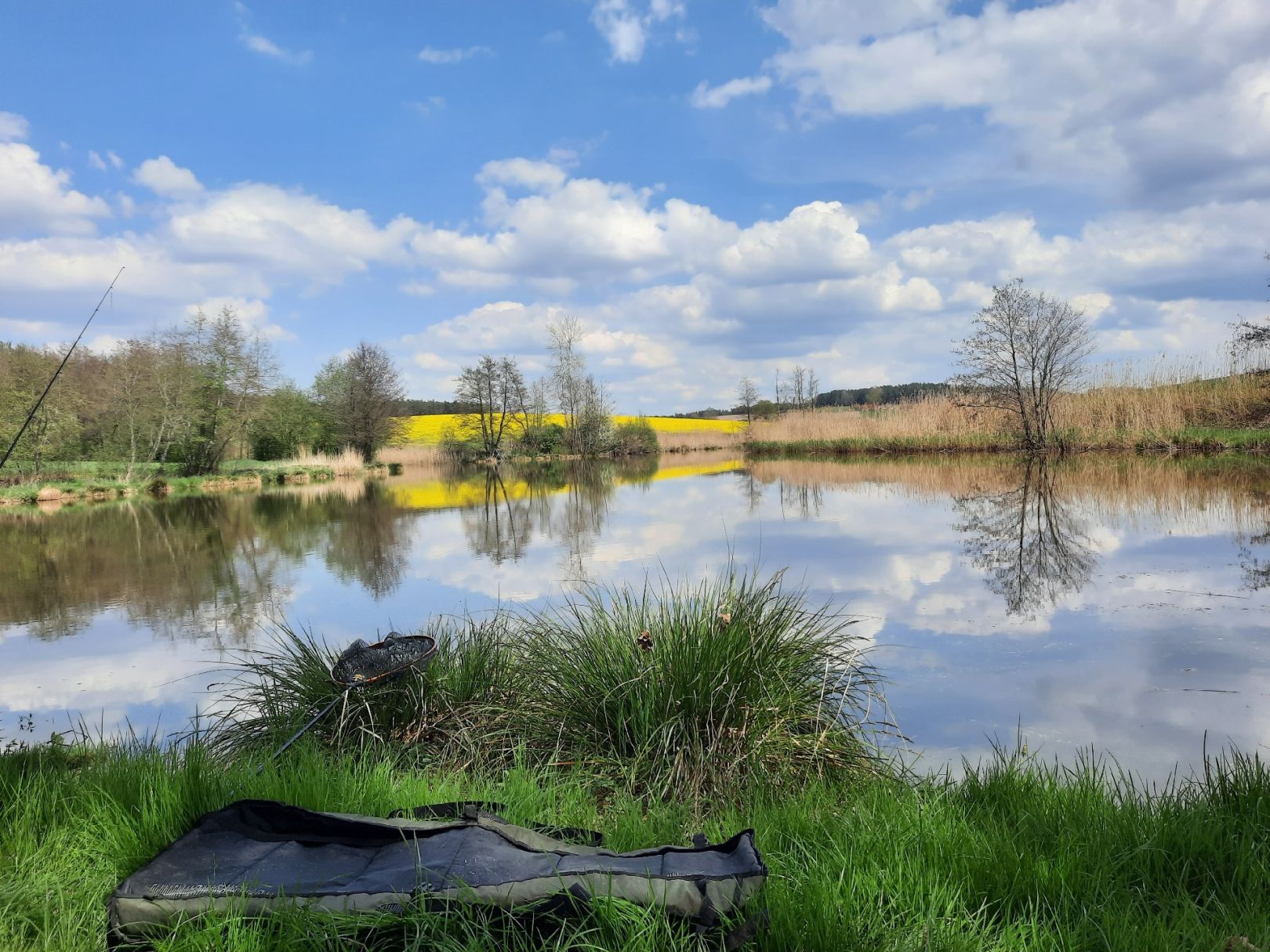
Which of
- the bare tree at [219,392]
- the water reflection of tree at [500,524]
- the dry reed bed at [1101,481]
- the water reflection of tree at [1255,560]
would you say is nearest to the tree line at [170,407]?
the bare tree at [219,392]

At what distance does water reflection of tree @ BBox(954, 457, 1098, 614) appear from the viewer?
725cm

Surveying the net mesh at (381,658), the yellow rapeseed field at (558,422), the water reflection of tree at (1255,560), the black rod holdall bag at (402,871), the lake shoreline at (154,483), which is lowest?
the water reflection of tree at (1255,560)

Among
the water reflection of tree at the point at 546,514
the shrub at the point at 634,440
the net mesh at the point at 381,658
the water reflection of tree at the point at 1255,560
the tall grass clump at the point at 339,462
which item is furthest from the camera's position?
the shrub at the point at 634,440

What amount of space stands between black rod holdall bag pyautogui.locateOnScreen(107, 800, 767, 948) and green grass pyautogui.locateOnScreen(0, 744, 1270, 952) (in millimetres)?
62

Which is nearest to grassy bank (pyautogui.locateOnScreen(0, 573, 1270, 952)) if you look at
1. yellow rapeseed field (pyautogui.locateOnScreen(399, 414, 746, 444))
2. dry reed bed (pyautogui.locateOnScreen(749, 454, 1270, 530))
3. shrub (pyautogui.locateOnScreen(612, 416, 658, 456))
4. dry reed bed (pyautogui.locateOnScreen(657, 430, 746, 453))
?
dry reed bed (pyautogui.locateOnScreen(749, 454, 1270, 530))

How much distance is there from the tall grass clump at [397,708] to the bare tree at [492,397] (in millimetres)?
40000

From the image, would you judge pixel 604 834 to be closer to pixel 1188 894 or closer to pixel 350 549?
pixel 1188 894

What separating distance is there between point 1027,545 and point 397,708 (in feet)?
27.3

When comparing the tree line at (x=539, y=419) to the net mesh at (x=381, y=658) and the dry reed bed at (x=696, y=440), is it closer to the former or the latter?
the dry reed bed at (x=696, y=440)

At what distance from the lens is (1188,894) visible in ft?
6.73

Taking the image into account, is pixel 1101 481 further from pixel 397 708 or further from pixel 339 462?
pixel 339 462

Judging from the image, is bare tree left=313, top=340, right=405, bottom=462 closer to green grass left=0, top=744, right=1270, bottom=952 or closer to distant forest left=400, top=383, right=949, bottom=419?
distant forest left=400, top=383, right=949, bottom=419

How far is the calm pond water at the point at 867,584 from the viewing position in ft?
14.6

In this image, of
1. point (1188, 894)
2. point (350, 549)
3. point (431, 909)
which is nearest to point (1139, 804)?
point (1188, 894)
